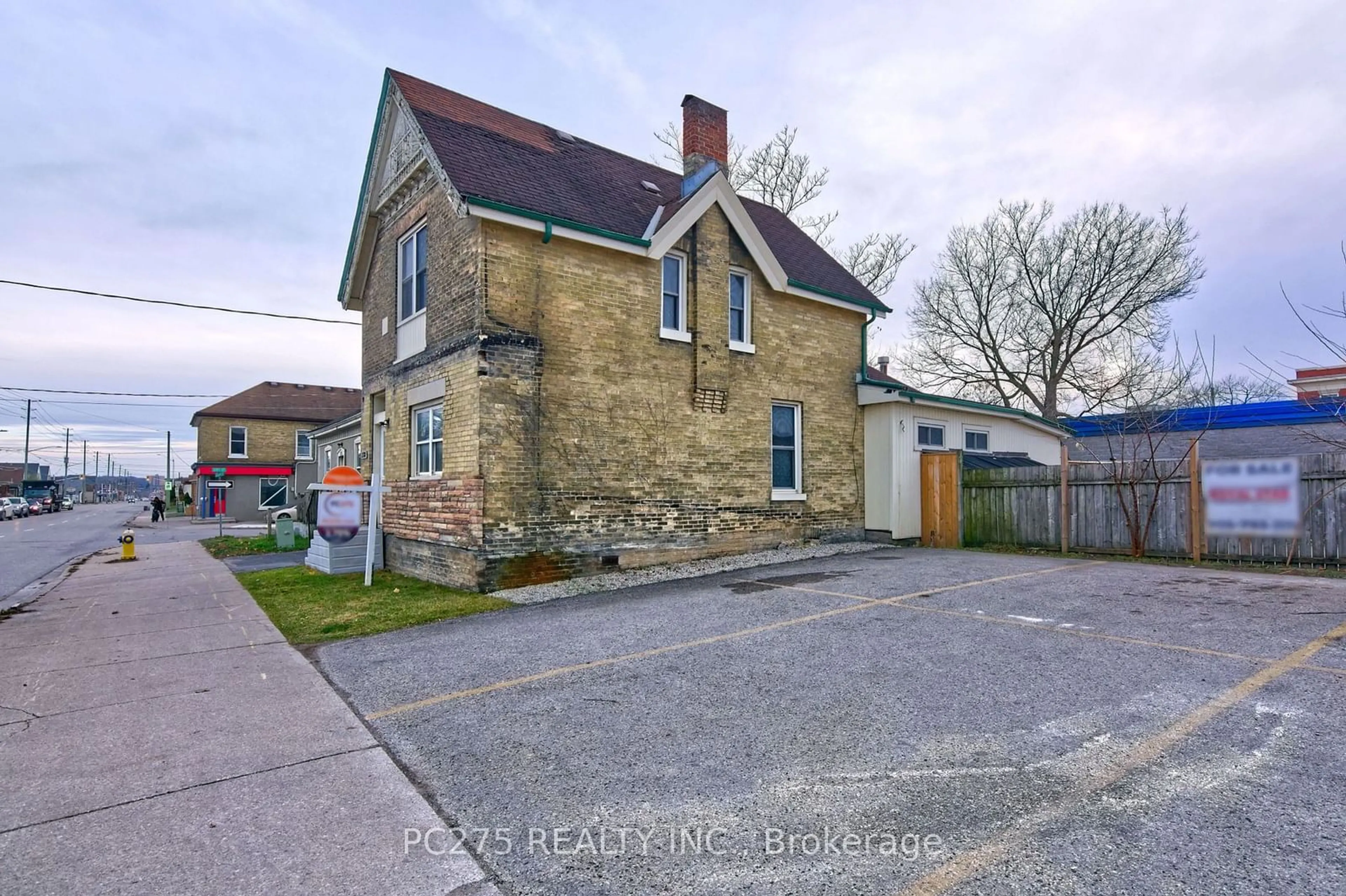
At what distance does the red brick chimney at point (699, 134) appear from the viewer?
13930 millimetres

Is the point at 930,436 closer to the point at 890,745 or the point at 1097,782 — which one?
the point at 890,745

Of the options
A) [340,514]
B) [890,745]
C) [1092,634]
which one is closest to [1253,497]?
[890,745]

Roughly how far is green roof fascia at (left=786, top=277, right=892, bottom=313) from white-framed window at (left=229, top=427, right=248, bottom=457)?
39.1 metres

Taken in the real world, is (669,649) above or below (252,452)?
below

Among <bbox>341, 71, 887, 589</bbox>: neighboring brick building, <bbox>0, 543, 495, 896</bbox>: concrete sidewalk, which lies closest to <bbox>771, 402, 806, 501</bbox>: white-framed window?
<bbox>341, 71, 887, 589</bbox>: neighboring brick building

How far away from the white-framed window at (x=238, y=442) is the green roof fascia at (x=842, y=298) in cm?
3906

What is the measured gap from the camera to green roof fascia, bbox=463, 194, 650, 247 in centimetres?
1007

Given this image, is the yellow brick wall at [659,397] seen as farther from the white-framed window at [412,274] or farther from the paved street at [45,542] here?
the paved street at [45,542]

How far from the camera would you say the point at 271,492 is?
138 feet

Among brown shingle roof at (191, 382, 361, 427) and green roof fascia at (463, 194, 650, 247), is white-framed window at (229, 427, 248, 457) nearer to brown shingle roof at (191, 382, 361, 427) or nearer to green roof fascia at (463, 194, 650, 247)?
brown shingle roof at (191, 382, 361, 427)

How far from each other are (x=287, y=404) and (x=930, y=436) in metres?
41.3

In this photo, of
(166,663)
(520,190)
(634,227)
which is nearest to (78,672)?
(166,663)

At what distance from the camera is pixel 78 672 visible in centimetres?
652

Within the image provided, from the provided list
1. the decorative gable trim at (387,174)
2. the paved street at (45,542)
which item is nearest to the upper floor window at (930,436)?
the decorative gable trim at (387,174)
